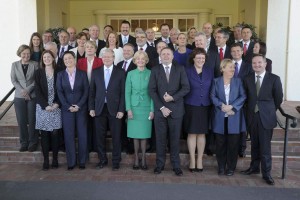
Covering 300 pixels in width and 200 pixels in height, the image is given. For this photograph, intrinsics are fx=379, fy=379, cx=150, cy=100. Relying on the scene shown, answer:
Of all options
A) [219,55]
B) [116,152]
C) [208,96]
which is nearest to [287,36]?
[219,55]

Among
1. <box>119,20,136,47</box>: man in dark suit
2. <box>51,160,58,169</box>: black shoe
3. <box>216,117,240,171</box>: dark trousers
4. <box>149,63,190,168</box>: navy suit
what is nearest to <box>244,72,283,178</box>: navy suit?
<box>216,117,240,171</box>: dark trousers

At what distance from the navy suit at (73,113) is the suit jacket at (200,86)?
155 cm

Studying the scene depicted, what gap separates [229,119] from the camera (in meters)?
5.32

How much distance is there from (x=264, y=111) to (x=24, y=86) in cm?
368

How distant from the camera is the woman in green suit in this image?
18.1 ft

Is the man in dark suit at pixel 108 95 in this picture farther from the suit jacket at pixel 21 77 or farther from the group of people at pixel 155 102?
the suit jacket at pixel 21 77

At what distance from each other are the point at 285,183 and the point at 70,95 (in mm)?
3319

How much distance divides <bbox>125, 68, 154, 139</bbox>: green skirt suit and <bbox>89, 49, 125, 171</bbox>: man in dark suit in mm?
117

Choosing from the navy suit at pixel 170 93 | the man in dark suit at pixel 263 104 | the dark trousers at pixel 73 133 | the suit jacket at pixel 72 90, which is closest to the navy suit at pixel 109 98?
the suit jacket at pixel 72 90

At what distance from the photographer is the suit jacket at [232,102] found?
5281 millimetres

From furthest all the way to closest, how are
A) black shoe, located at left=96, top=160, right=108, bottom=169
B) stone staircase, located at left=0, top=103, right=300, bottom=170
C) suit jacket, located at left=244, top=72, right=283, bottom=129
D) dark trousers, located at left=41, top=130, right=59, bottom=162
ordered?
stone staircase, located at left=0, top=103, right=300, bottom=170 → black shoe, located at left=96, top=160, right=108, bottom=169 → dark trousers, located at left=41, top=130, right=59, bottom=162 → suit jacket, located at left=244, top=72, right=283, bottom=129

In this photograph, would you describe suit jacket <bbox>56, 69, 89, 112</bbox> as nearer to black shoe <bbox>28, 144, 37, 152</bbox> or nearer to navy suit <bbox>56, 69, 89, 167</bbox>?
navy suit <bbox>56, 69, 89, 167</bbox>

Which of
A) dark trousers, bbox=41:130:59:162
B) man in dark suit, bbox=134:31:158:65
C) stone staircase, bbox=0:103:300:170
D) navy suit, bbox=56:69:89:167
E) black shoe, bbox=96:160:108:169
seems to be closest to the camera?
navy suit, bbox=56:69:89:167

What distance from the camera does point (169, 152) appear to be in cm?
608
